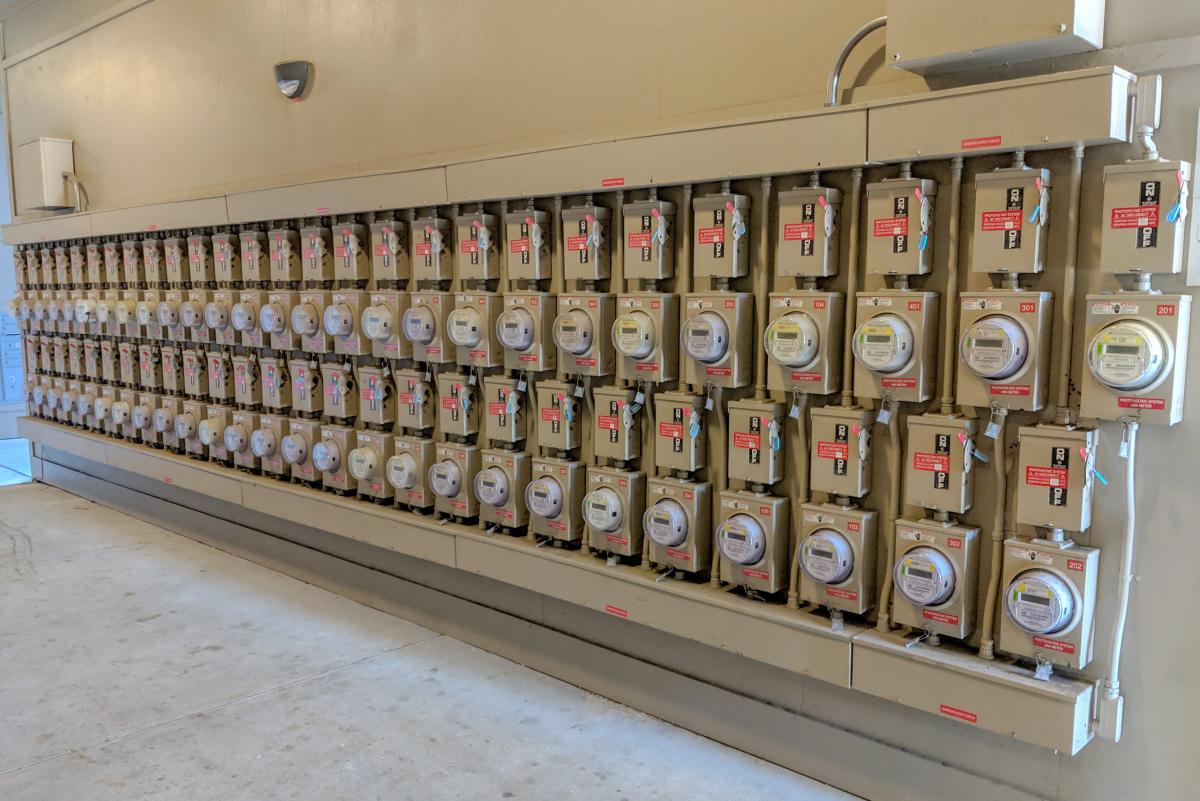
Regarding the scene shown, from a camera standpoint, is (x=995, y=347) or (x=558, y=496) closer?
(x=995, y=347)

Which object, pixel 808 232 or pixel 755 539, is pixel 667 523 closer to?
pixel 755 539

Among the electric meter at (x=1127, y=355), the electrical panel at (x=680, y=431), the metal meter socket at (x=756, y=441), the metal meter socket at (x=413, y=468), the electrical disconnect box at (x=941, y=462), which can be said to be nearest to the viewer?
the electric meter at (x=1127, y=355)

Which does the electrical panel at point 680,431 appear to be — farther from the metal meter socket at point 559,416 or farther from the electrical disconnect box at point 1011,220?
the electrical disconnect box at point 1011,220

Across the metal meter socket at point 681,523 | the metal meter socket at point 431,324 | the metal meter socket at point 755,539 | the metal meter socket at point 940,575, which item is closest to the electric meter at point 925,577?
the metal meter socket at point 940,575

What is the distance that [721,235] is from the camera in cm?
277

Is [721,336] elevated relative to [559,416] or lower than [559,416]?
elevated

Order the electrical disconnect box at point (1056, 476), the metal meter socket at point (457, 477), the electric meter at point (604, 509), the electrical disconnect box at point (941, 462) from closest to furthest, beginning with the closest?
the electrical disconnect box at point (1056, 476)
the electrical disconnect box at point (941, 462)
the electric meter at point (604, 509)
the metal meter socket at point (457, 477)

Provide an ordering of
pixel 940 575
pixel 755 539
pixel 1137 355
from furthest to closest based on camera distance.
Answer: pixel 755 539 < pixel 940 575 < pixel 1137 355

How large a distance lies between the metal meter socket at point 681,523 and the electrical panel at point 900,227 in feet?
2.93

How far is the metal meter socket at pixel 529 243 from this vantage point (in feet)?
10.7

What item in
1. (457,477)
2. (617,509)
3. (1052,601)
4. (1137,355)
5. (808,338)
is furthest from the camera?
(457,477)

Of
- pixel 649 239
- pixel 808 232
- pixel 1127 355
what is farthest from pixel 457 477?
pixel 1127 355

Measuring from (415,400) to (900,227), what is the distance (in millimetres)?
2133

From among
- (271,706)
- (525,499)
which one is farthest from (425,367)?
(271,706)
